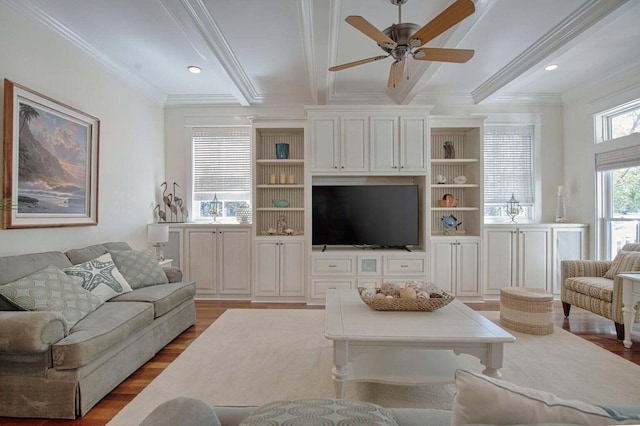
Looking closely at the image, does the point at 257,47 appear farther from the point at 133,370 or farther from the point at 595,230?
the point at 595,230

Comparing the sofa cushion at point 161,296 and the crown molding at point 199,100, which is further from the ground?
the crown molding at point 199,100

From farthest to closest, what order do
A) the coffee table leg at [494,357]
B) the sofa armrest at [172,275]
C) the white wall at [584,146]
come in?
1. the white wall at [584,146]
2. the sofa armrest at [172,275]
3. the coffee table leg at [494,357]

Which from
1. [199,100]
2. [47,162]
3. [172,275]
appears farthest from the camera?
[199,100]

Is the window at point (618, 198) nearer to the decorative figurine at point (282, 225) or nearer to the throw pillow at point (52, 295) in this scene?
the decorative figurine at point (282, 225)

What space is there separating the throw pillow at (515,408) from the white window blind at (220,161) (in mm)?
4720

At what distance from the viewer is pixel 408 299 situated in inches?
94.7

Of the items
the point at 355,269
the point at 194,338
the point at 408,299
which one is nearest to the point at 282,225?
the point at 355,269

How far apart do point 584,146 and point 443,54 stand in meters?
3.38

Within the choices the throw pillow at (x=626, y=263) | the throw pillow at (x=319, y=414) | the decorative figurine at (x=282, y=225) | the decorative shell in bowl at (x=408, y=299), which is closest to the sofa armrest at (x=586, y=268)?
the throw pillow at (x=626, y=263)

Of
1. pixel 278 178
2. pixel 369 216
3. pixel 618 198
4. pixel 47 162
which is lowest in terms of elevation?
pixel 369 216

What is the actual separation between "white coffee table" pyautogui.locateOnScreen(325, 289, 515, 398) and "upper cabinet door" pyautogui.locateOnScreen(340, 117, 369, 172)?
253cm

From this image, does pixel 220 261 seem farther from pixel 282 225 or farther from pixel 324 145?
pixel 324 145

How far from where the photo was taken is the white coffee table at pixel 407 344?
199 centimetres

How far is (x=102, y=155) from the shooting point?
12.3 feet
